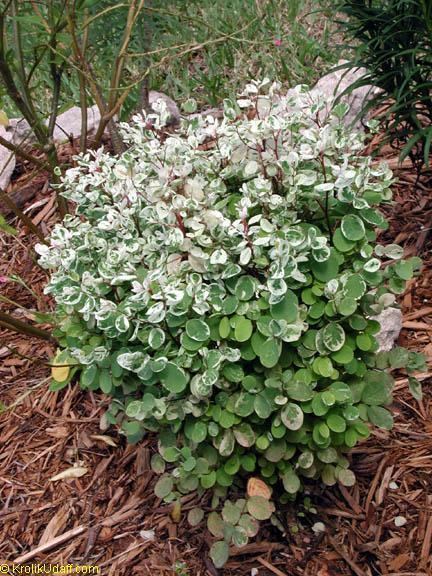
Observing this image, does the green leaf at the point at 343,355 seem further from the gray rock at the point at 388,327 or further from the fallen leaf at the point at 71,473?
the fallen leaf at the point at 71,473

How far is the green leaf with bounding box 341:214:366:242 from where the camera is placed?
5.05 ft

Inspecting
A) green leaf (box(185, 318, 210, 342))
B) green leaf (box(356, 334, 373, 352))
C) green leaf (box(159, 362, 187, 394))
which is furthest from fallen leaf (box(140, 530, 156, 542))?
green leaf (box(356, 334, 373, 352))

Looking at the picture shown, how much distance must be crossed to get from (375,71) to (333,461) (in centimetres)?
141

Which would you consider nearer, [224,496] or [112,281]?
[112,281]

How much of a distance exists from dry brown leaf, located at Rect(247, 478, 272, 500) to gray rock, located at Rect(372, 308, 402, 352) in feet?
2.17

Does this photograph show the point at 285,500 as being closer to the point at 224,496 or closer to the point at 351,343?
the point at 224,496

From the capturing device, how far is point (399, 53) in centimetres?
211

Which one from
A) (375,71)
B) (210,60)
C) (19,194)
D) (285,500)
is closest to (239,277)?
(285,500)

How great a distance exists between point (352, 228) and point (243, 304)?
31 centimetres

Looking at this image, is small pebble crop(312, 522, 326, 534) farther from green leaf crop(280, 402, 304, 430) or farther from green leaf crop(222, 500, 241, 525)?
green leaf crop(280, 402, 304, 430)

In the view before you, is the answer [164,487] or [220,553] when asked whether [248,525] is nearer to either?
[220,553]

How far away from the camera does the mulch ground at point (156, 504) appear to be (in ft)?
5.78

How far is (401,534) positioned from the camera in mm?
1780

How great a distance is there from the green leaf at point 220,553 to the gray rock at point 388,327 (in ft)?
2.74
